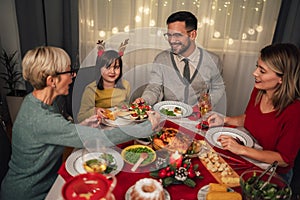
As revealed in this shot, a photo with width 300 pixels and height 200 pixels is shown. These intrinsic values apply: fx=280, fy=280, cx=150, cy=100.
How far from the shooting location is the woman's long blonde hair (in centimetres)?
148

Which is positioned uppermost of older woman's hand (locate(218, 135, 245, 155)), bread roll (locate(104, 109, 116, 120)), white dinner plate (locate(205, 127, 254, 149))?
bread roll (locate(104, 109, 116, 120))

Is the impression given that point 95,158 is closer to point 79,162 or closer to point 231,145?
point 79,162

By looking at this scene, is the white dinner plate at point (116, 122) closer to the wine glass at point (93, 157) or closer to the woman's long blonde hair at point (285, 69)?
the wine glass at point (93, 157)

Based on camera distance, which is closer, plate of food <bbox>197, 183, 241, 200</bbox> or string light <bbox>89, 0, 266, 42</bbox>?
plate of food <bbox>197, 183, 241, 200</bbox>

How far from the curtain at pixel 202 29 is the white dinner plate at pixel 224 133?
1.50 meters

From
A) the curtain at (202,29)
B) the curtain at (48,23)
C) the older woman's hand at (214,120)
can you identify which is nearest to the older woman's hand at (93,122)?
the older woman's hand at (214,120)

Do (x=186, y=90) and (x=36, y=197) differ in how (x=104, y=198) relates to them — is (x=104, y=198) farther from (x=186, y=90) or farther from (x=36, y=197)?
(x=186, y=90)

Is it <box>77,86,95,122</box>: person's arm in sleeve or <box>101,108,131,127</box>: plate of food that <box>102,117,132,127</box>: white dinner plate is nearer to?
<box>101,108,131,127</box>: plate of food

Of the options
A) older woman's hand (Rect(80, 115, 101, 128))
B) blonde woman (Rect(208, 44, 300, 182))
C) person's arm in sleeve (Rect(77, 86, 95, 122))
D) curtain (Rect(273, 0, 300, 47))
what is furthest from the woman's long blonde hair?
curtain (Rect(273, 0, 300, 47))

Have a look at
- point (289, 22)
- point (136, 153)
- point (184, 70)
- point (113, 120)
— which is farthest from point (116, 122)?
point (289, 22)

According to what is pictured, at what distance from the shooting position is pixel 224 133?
160cm

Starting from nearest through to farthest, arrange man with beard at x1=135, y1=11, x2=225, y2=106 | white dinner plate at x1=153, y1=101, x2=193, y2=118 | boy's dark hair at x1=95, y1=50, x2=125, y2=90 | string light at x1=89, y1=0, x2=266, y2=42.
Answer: white dinner plate at x1=153, y1=101, x2=193, y2=118
boy's dark hair at x1=95, y1=50, x2=125, y2=90
man with beard at x1=135, y1=11, x2=225, y2=106
string light at x1=89, y1=0, x2=266, y2=42

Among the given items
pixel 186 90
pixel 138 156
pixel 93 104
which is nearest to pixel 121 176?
pixel 138 156

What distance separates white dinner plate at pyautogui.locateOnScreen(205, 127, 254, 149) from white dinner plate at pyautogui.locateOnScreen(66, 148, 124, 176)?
1.67 ft
